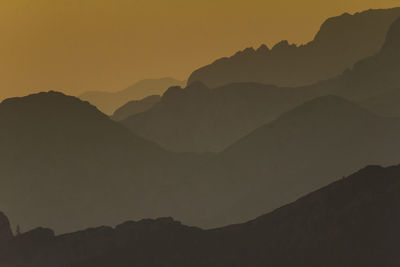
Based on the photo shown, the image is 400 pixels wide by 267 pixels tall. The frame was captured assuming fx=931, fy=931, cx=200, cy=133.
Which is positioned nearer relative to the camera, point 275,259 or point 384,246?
point 384,246

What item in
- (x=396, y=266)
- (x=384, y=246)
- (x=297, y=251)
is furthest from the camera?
(x=297, y=251)

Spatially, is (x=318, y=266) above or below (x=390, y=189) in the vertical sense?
below

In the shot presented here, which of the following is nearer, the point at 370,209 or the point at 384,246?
the point at 384,246

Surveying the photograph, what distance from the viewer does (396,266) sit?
568 feet

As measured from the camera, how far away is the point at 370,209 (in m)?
200

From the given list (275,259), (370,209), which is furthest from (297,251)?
(370,209)

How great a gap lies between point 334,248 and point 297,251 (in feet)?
25.9

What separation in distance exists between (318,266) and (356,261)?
27.8 feet

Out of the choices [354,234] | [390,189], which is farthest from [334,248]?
[390,189]

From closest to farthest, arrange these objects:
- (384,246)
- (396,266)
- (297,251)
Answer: (396,266), (384,246), (297,251)

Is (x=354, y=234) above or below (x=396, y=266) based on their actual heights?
above

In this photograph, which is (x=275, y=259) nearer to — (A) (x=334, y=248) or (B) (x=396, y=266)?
(A) (x=334, y=248)

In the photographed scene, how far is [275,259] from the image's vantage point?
197 metres

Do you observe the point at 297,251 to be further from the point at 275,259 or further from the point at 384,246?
the point at 384,246
